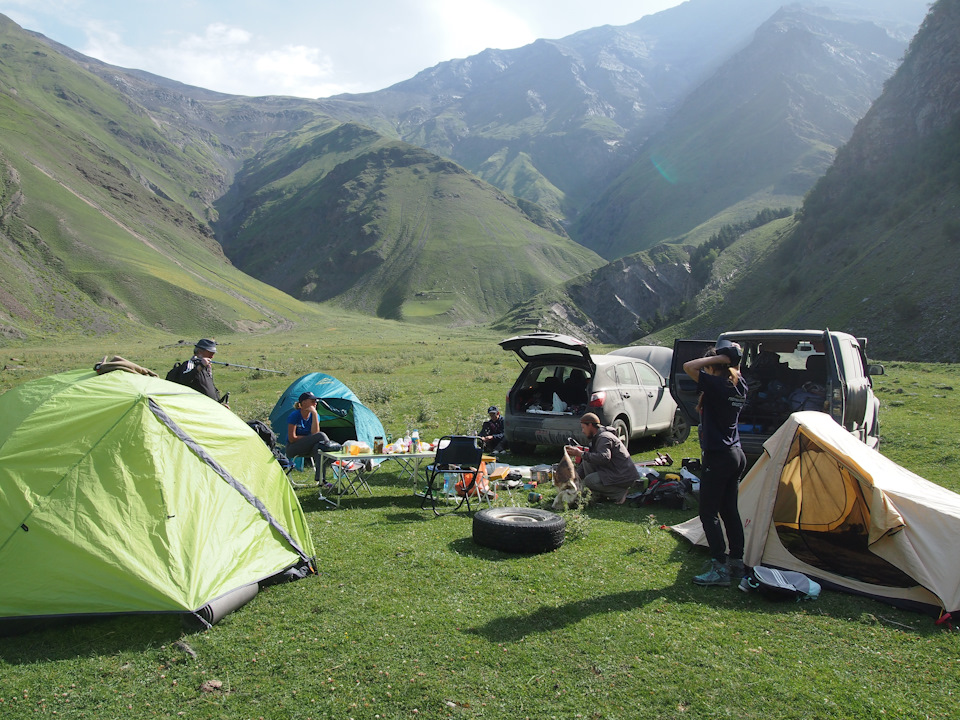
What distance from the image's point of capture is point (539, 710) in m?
4.00

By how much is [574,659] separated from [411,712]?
1325 mm

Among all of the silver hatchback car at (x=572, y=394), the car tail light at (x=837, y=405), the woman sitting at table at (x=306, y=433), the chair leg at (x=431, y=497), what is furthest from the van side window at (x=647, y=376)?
the woman sitting at table at (x=306, y=433)

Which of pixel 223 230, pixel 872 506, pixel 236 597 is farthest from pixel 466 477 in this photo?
pixel 223 230

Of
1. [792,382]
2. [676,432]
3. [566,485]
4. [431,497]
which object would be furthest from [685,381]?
[431,497]

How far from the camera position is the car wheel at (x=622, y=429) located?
38.6 feet

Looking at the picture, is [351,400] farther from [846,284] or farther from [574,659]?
[846,284]

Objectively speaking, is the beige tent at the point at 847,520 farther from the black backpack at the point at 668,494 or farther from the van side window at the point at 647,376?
the van side window at the point at 647,376

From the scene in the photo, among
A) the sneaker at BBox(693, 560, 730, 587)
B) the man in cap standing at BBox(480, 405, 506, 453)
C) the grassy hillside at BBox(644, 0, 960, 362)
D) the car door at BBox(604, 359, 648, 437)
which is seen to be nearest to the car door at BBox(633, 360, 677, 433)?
the car door at BBox(604, 359, 648, 437)

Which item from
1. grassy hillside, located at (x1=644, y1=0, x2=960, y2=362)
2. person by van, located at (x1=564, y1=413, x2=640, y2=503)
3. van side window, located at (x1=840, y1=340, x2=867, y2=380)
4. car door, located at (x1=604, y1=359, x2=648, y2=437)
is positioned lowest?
person by van, located at (x1=564, y1=413, x2=640, y2=503)

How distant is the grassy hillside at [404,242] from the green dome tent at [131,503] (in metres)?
112

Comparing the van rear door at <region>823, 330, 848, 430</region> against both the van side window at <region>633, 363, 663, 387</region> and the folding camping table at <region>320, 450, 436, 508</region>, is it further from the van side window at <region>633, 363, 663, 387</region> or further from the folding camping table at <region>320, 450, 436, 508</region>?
the folding camping table at <region>320, 450, 436, 508</region>

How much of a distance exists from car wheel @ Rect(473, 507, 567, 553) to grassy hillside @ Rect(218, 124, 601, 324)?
366ft

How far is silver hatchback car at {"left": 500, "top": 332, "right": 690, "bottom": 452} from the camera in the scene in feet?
37.8

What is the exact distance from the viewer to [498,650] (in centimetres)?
473
